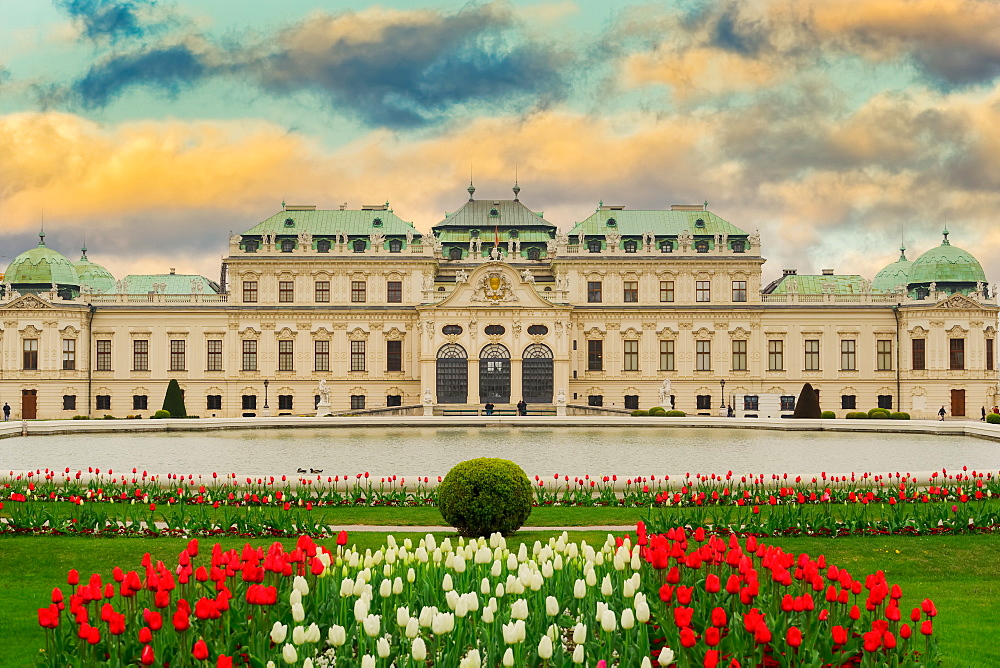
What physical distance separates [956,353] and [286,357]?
44197mm

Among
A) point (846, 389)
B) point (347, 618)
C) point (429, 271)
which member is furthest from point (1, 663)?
point (846, 389)

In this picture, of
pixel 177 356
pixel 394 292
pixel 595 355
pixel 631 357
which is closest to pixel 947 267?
pixel 631 357

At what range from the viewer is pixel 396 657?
8391 mm

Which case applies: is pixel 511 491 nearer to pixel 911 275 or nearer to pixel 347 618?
pixel 347 618

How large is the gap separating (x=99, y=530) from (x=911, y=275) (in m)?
66.4

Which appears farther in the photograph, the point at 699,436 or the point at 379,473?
the point at 699,436

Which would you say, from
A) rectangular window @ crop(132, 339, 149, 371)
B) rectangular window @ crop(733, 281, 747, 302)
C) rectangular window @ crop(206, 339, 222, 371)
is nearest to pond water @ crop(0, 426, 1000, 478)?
rectangular window @ crop(206, 339, 222, 371)

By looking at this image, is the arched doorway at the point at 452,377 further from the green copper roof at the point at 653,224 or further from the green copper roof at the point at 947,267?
the green copper roof at the point at 947,267

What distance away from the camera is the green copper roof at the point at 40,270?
68.8m

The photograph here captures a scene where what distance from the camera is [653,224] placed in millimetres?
70312

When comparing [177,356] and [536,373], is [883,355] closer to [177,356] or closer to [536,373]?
[536,373]

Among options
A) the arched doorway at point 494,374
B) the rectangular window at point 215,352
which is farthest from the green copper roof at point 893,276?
the rectangular window at point 215,352

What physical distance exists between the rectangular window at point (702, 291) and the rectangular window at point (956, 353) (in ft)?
52.2

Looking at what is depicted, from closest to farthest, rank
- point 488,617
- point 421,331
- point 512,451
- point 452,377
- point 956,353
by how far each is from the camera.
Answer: point 488,617, point 512,451, point 452,377, point 421,331, point 956,353
